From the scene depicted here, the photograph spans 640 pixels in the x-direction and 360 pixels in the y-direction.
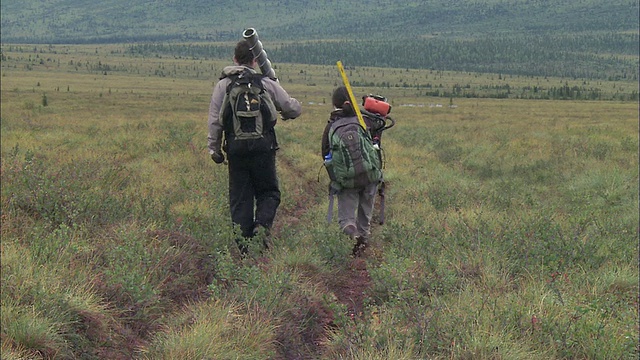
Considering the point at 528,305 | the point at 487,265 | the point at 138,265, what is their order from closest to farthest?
the point at 528,305, the point at 138,265, the point at 487,265

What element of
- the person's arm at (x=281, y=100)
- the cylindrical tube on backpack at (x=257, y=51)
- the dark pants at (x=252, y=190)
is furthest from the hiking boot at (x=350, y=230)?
the cylindrical tube on backpack at (x=257, y=51)

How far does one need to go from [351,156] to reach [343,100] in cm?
68

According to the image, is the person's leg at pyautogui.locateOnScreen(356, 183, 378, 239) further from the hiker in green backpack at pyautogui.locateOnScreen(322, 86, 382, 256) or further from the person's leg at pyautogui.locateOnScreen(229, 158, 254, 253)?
the person's leg at pyautogui.locateOnScreen(229, 158, 254, 253)

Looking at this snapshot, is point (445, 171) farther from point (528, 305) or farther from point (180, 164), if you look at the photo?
point (528, 305)

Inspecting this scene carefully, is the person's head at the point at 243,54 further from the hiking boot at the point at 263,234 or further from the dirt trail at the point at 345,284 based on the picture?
the dirt trail at the point at 345,284

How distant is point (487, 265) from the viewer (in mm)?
4516

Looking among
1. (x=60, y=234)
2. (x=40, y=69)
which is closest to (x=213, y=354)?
(x=60, y=234)

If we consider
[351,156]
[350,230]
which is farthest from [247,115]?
[350,230]

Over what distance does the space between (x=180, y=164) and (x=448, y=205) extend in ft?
16.8

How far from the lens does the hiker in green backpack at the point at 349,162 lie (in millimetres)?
5539

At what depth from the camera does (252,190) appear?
5547mm

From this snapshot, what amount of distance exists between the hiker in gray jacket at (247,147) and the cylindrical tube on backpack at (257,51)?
1.9 inches

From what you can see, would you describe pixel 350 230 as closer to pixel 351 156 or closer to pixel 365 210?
pixel 365 210

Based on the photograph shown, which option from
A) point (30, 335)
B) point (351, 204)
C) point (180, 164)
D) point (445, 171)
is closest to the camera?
point (30, 335)
